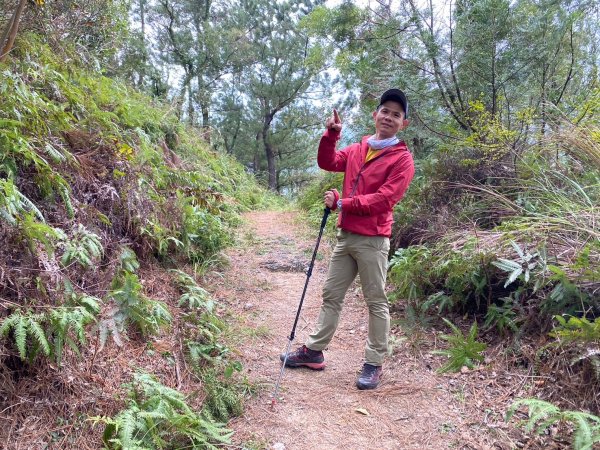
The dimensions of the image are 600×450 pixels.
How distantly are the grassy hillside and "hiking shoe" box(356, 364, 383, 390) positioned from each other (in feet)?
3.28

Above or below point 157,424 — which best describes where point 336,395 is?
below

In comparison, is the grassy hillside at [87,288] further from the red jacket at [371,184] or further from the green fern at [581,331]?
the green fern at [581,331]

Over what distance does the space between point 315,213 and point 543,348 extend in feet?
22.5

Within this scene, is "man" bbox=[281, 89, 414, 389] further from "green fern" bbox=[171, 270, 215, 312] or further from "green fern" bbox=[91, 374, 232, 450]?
"green fern" bbox=[91, 374, 232, 450]

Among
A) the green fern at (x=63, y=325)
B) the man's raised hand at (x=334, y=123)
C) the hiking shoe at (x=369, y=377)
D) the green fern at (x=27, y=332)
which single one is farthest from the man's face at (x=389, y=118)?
the green fern at (x=27, y=332)

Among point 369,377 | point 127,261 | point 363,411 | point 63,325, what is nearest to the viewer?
point 63,325

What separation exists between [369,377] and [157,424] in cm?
165

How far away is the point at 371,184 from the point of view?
2988 millimetres

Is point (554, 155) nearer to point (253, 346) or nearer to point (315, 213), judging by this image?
point (253, 346)

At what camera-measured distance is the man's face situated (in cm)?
295

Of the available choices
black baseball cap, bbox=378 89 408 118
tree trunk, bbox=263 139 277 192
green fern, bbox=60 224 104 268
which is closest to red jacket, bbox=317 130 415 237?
black baseball cap, bbox=378 89 408 118

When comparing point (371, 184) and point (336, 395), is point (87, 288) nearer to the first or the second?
point (336, 395)

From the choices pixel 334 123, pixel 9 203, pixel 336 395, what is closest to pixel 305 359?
pixel 336 395

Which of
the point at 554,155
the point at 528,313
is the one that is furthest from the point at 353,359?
the point at 554,155
